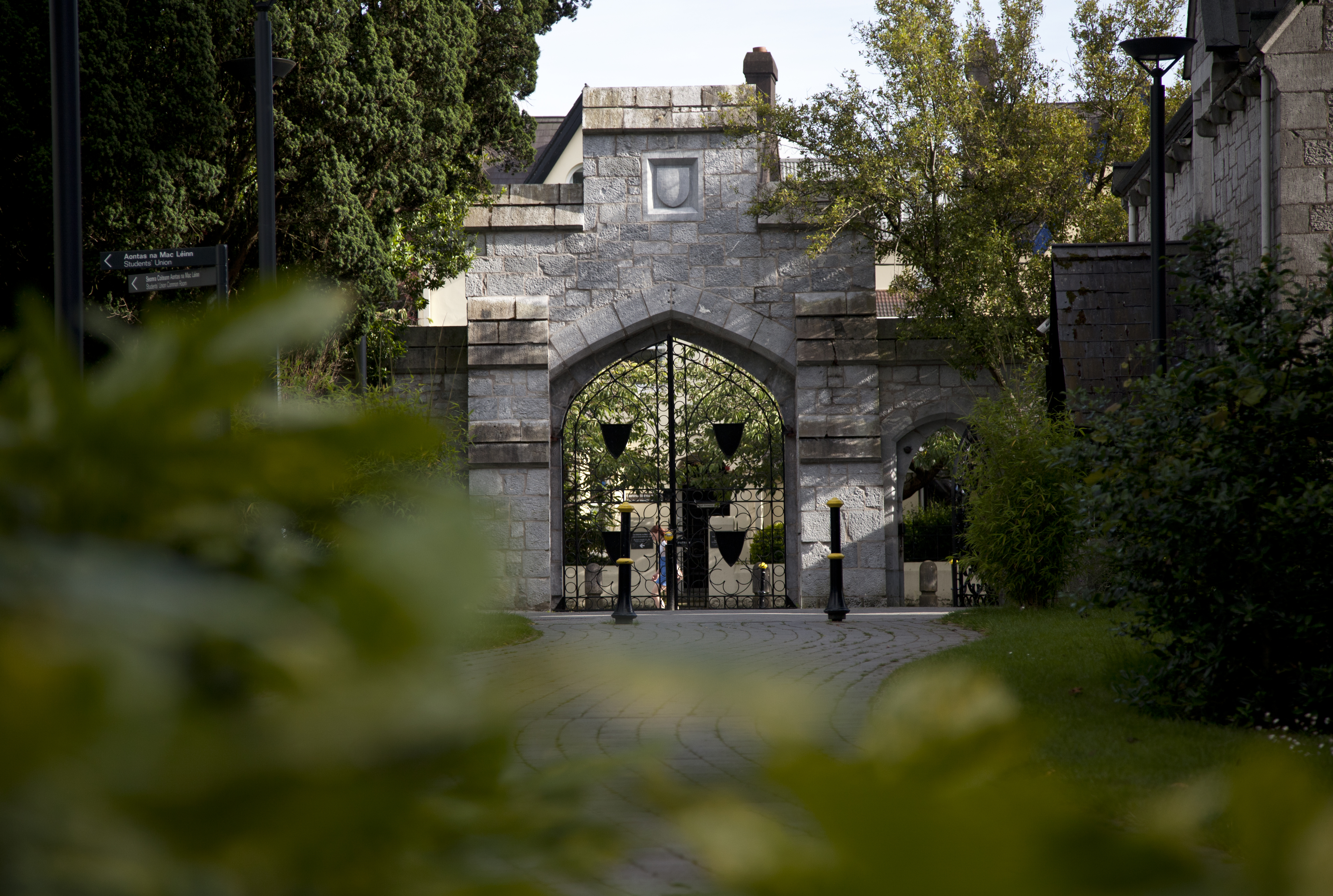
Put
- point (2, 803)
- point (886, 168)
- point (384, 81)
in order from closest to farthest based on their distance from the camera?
point (2, 803)
point (384, 81)
point (886, 168)

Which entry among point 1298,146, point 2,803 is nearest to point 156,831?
point 2,803

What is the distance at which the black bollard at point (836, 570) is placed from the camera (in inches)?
460

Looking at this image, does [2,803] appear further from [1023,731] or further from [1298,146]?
[1298,146]

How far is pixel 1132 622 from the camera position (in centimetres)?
591

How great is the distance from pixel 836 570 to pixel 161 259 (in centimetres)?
696

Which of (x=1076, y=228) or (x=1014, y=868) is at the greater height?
(x=1076, y=228)

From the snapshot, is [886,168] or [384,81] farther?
[886,168]

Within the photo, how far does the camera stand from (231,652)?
0.86ft

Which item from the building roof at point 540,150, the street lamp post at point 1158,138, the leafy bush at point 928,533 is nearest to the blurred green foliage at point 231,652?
the street lamp post at point 1158,138

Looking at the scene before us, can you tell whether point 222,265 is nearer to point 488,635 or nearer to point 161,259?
point 161,259

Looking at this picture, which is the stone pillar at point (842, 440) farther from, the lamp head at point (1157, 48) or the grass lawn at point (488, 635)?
the grass lawn at point (488, 635)

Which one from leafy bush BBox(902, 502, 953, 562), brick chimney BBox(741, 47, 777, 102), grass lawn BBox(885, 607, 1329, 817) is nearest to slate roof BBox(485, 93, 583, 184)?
brick chimney BBox(741, 47, 777, 102)

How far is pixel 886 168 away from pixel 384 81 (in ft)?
18.3

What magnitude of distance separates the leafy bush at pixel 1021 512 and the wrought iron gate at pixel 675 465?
3604 mm
